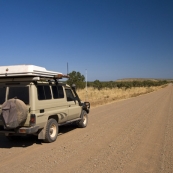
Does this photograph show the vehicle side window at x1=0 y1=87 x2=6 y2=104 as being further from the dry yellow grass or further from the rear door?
the dry yellow grass

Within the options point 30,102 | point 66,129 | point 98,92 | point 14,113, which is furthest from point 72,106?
point 98,92

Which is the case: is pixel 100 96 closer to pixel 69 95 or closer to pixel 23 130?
pixel 69 95

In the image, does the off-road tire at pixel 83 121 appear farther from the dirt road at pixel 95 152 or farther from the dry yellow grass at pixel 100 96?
the dry yellow grass at pixel 100 96

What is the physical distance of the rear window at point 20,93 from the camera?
684 cm

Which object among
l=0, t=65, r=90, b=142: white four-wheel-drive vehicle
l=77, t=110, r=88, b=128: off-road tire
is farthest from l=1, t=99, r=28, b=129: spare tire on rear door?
l=77, t=110, r=88, b=128: off-road tire

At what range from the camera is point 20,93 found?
22.8ft

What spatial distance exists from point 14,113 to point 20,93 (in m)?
0.73

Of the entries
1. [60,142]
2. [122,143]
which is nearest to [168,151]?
[122,143]

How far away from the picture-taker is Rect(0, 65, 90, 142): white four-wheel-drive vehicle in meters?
6.55

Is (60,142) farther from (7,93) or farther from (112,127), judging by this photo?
(112,127)

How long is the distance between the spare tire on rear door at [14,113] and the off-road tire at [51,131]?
3.03 feet

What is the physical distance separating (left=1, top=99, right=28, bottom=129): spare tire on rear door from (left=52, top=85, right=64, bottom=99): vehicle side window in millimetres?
1584

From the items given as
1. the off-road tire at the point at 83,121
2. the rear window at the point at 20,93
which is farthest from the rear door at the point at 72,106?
the rear window at the point at 20,93

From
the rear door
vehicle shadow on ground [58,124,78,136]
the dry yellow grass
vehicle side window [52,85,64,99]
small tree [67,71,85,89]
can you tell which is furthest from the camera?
small tree [67,71,85,89]
